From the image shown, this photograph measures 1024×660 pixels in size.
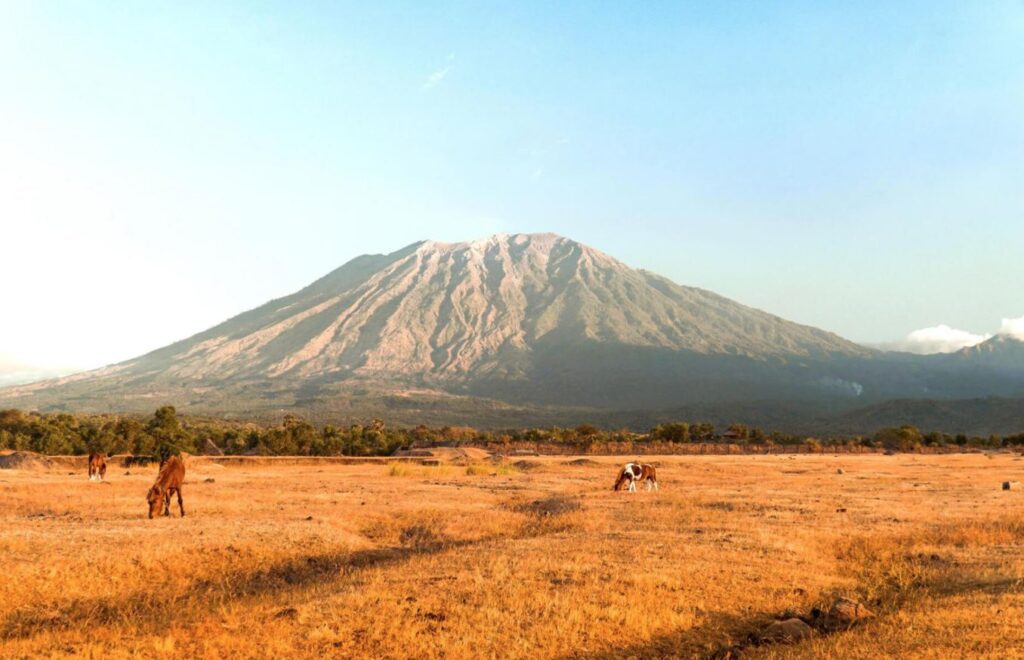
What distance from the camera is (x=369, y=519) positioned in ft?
80.2

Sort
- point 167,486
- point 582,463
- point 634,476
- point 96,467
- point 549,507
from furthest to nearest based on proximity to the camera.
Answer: point 582,463, point 96,467, point 634,476, point 549,507, point 167,486

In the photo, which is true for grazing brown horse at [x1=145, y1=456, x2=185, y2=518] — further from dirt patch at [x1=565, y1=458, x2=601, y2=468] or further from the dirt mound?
dirt patch at [x1=565, y1=458, x2=601, y2=468]

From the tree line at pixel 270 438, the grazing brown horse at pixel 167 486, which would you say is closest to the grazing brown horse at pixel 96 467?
the grazing brown horse at pixel 167 486

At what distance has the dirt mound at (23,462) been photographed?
1791 inches

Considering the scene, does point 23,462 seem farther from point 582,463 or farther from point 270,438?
point 582,463

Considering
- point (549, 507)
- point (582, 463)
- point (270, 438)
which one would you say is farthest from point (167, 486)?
point (270, 438)

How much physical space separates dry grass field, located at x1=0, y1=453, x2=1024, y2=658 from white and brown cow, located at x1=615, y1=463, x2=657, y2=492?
447cm

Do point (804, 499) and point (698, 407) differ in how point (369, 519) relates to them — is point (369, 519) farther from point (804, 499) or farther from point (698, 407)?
point (698, 407)

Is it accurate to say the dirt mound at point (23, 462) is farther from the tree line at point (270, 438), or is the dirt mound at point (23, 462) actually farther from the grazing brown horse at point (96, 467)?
the tree line at point (270, 438)


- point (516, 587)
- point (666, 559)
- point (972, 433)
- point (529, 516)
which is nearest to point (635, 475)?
point (529, 516)

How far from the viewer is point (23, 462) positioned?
152ft

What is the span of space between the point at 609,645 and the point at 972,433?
6915 inches

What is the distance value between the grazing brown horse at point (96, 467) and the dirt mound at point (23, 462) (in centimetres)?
1103

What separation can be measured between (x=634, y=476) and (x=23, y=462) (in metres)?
41.2
